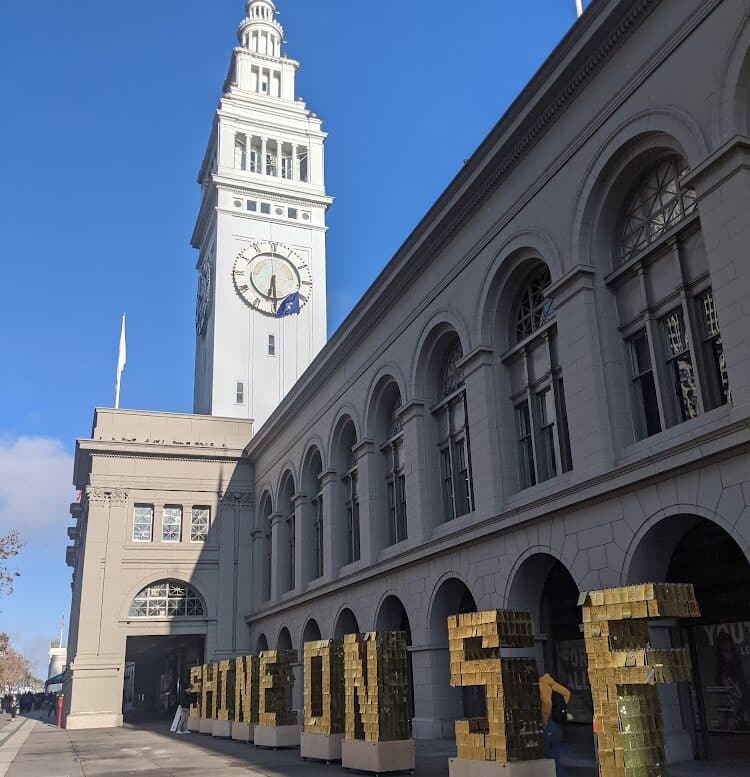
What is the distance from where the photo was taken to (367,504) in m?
30.8

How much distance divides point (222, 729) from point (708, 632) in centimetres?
1791

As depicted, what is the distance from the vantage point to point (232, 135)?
62.8 metres

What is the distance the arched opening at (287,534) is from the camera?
41.7 meters

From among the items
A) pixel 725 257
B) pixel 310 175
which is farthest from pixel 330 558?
pixel 310 175

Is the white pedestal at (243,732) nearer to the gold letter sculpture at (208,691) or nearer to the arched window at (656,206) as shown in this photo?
the gold letter sculpture at (208,691)

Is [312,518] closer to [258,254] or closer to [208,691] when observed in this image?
[208,691]

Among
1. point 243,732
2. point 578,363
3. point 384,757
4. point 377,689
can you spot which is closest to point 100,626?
point 243,732

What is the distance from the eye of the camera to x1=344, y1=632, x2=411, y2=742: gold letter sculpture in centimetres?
1773

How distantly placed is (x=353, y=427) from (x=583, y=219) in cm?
1750

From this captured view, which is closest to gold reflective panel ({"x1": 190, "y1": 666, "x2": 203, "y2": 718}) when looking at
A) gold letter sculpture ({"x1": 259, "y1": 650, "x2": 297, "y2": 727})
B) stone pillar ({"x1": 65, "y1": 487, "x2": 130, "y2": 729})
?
gold letter sculpture ({"x1": 259, "y1": 650, "x2": 297, "y2": 727})

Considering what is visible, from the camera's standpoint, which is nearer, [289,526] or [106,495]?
[289,526]

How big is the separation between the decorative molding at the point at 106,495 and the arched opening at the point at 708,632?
33.0m

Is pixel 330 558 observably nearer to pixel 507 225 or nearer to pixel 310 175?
pixel 507 225

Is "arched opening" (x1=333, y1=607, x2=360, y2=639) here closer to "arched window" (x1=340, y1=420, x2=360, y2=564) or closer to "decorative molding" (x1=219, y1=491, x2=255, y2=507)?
"arched window" (x1=340, y1=420, x2=360, y2=564)
